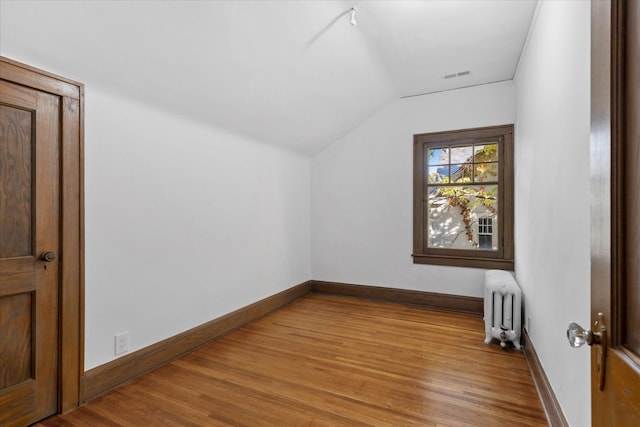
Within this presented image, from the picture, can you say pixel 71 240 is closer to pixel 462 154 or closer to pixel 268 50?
pixel 268 50

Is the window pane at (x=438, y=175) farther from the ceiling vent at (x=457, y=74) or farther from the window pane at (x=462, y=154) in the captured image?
the ceiling vent at (x=457, y=74)

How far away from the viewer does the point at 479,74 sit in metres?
3.72

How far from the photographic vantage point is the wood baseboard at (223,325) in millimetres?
2219

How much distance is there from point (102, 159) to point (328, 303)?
314 cm

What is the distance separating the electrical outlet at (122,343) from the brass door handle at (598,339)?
102 inches

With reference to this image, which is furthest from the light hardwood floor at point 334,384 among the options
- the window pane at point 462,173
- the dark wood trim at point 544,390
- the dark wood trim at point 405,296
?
the window pane at point 462,173

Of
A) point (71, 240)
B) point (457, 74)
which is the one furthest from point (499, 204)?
point (71, 240)

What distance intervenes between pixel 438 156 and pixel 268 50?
2.63m

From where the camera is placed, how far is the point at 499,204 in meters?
3.93

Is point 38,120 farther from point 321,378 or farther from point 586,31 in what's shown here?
point 586,31

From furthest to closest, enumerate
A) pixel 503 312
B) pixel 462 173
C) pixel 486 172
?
pixel 462 173
pixel 486 172
pixel 503 312

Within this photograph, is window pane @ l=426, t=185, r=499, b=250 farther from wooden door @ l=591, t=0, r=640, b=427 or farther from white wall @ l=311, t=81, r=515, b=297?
wooden door @ l=591, t=0, r=640, b=427

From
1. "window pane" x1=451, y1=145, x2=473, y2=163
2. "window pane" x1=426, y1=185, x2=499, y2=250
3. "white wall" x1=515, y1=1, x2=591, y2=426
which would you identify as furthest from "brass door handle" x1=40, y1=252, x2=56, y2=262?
"window pane" x1=451, y1=145, x2=473, y2=163

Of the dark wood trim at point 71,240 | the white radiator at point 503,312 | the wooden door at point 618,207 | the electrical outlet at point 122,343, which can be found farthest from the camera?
the white radiator at point 503,312
